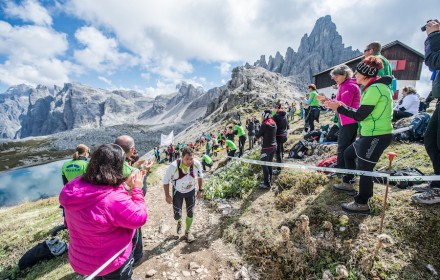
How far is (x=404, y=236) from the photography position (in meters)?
3.68

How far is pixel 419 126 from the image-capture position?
24.1 ft

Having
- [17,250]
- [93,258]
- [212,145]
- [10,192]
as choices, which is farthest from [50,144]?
[93,258]

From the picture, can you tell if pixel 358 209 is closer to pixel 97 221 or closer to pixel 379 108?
pixel 379 108

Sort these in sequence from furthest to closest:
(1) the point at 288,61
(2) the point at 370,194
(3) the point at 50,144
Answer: (1) the point at 288,61 < (3) the point at 50,144 < (2) the point at 370,194

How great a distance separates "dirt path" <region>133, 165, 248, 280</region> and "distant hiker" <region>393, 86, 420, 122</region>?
8.53 meters

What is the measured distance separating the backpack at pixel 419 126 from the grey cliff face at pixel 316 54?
141 metres

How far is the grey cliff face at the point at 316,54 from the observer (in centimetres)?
14400

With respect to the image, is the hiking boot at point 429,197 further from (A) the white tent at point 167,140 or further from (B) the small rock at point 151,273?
(A) the white tent at point 167,140

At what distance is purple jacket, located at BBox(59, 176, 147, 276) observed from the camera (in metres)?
2.36

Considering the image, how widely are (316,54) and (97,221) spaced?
169 metres

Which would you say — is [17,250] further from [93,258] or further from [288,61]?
[288,61]

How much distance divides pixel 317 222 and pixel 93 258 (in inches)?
165

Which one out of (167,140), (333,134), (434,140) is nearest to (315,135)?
(333,134)

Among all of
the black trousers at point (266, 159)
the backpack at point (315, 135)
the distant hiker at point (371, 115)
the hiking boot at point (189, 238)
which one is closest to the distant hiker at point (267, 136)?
the black trousers at point (266, 159)
